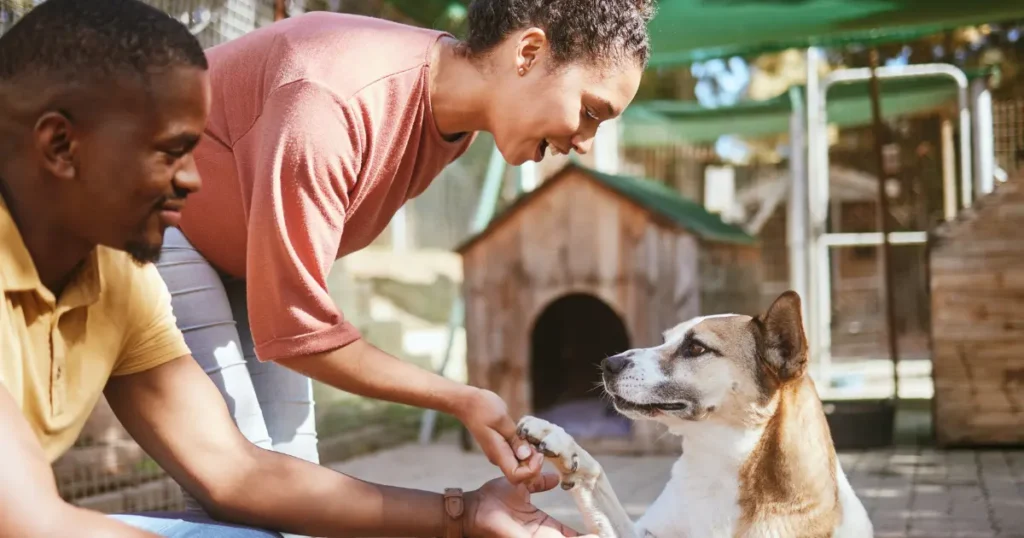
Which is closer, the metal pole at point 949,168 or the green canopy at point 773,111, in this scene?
the green canopy at point 773,111

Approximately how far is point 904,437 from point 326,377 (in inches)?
200

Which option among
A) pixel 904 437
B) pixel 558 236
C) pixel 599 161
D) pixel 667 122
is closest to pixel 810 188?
pixel 667 122

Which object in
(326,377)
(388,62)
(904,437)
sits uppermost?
(388,62)

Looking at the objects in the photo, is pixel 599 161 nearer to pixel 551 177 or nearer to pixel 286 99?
pixel 551 177

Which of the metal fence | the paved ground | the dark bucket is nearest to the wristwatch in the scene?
the paved ground

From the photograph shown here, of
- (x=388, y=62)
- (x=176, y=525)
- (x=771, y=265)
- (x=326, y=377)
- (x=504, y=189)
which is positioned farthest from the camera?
(x=771, y=265)

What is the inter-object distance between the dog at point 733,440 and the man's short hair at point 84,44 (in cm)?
142

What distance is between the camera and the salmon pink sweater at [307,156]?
6.39 ft

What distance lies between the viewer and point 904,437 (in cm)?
627

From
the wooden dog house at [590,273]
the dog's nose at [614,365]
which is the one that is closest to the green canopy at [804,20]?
the wooden dog house at [590,273]

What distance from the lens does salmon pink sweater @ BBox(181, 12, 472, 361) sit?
1.95 metres

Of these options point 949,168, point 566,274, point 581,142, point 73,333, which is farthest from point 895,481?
point 949,168

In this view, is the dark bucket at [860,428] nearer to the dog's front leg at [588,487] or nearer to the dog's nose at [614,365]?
the dog's nose at [614,365]

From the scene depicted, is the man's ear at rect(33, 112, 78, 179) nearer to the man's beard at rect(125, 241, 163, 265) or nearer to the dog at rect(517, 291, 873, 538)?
the man's beard at rect(125, 241, 163, 265)
